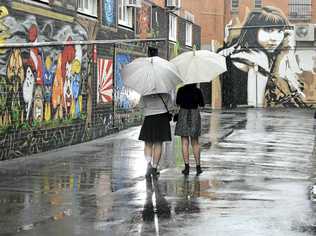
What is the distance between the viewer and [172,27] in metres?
27.8

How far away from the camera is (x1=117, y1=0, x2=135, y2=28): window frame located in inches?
758

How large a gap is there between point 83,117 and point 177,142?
2.48 m

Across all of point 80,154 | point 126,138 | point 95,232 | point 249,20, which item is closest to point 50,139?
point 80,154

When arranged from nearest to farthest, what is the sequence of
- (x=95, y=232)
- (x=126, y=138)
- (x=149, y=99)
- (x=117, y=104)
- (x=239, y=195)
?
(x=95, y=232) → (x=239, y=195) → (x=149, y=99) → (x=126, y=138) → (x=117, y=104)

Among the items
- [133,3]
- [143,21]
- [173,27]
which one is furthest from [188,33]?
[133,3]

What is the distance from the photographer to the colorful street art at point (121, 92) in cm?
1833

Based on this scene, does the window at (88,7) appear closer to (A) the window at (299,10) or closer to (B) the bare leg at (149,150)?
(B) the bare leg at (149,150)

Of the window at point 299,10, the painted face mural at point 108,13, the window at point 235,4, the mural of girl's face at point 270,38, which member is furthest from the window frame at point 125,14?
the window at point 299,10

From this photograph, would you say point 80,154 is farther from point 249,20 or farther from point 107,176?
point 249,20

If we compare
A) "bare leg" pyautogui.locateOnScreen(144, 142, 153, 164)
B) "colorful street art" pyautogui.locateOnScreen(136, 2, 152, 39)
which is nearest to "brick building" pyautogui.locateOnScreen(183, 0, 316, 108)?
"colorful street art" pyautogui.locateOnScreen(136, 2, 152, 39)

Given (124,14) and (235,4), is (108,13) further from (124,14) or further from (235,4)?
(235,4)

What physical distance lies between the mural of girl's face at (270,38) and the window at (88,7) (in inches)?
947

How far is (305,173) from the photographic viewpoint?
36.0 ft

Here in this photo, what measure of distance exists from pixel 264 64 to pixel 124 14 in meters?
21.1
